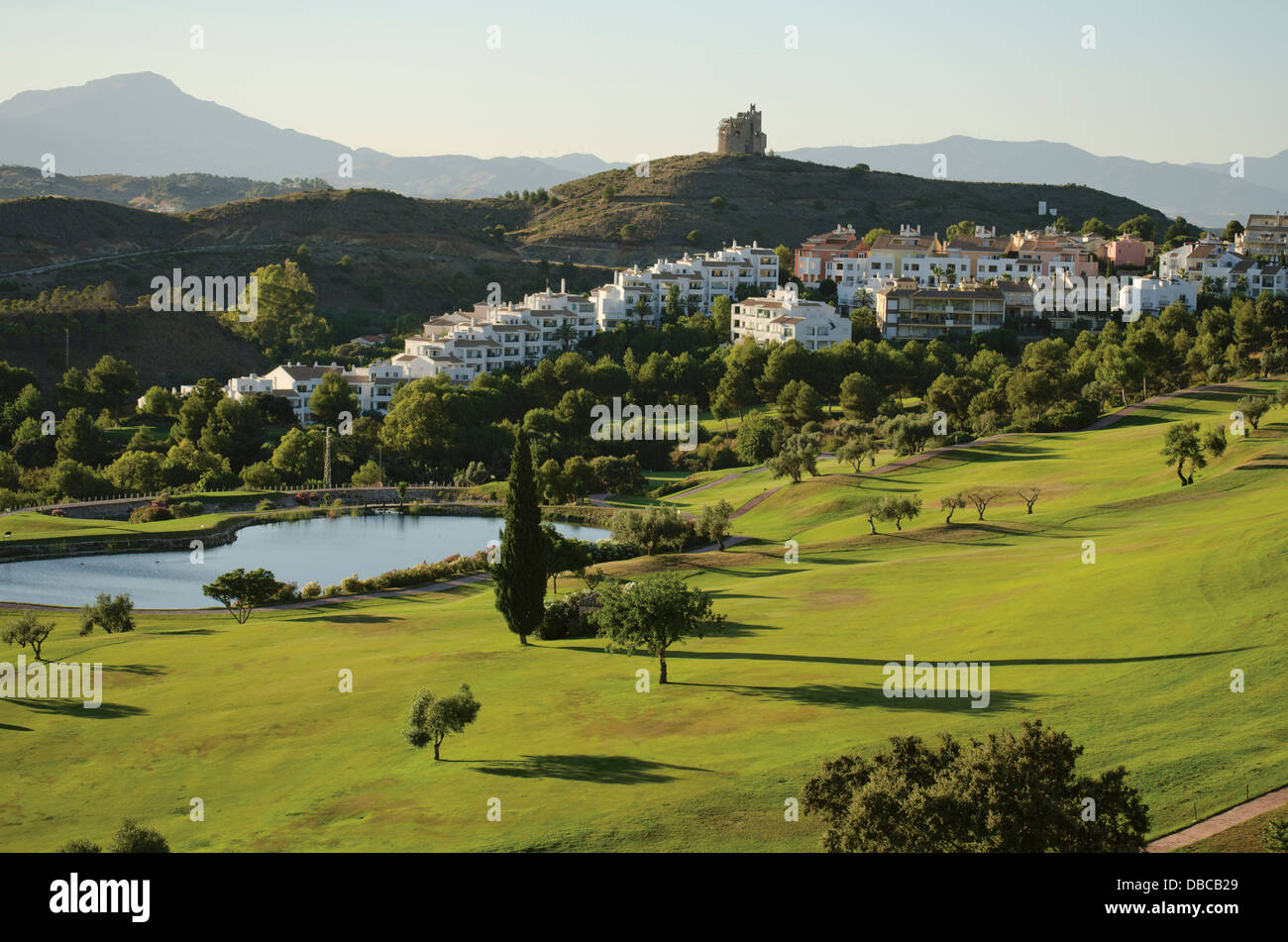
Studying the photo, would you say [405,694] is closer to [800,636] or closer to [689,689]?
[689,689]

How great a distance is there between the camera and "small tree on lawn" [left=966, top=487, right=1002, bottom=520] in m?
55.7

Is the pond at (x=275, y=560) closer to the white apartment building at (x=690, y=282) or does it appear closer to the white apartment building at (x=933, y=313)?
the white apartment building at (x=690, y=282)

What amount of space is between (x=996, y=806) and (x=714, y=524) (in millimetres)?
38509

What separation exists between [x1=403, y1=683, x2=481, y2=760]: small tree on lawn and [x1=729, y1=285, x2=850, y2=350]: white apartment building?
269 feet

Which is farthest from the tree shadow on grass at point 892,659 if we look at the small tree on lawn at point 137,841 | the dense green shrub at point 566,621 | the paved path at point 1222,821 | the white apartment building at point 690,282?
the white apartment building at point 690,282

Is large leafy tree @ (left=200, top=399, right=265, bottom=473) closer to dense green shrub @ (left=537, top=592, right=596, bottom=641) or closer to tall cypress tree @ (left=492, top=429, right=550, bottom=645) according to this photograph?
dense green shrub @ (left=537, top=592, right=596, bottom=641)

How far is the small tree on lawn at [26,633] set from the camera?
39000 mm

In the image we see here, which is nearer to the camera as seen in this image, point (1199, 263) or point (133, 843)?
point (133, 843)

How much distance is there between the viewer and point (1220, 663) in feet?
95.2

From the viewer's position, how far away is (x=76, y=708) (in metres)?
33.4

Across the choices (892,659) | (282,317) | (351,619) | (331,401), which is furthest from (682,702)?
(282,317)

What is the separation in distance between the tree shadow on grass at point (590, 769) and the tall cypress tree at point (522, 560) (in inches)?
490

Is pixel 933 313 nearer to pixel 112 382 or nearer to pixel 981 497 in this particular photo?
pixel 981 497

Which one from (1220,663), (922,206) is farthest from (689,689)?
(922,206)
